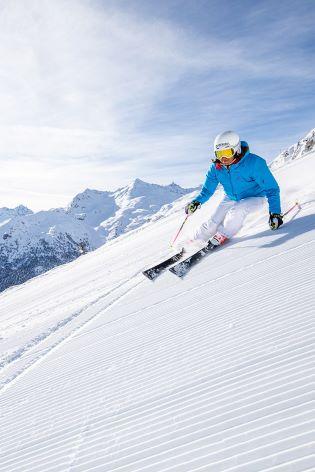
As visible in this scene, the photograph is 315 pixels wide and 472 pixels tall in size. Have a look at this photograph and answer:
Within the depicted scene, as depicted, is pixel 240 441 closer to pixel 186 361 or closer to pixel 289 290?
pixel 186 361

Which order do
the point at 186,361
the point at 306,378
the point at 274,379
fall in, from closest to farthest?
the point at 306,378 → the point at 274,379 → the point at 186,361

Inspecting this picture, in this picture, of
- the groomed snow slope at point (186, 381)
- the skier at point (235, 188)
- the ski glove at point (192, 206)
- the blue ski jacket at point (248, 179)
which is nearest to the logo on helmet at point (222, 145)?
the skier at point (235, 188)

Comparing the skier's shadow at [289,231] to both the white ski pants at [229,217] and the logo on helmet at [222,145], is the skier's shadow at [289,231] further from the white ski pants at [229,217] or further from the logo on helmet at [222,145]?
the logo on helmet at [222,145]

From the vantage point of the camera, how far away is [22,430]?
398cm

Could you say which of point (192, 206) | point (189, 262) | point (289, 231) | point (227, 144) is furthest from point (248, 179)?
point (189, 262)

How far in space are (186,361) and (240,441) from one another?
156cm

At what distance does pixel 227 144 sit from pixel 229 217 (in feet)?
5.21

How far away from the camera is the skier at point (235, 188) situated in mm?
8070

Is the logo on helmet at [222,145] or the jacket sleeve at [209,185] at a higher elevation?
the logo on helmet at [222,145]

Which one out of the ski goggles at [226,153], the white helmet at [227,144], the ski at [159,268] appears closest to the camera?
the white helmet at [227,144]

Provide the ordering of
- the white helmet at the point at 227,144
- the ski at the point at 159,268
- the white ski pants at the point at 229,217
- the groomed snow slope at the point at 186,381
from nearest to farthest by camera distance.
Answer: the groomed snow slope at the point at 186,381 → the white helmet at the point at 227,144 → the white ski pants at the point at 229,217 → the ski at the point at 159,268

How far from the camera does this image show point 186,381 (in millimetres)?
3525

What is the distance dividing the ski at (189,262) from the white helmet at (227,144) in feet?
6.41

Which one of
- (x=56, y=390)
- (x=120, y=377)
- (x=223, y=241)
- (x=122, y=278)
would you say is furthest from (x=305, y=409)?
(x=122, y=278)
